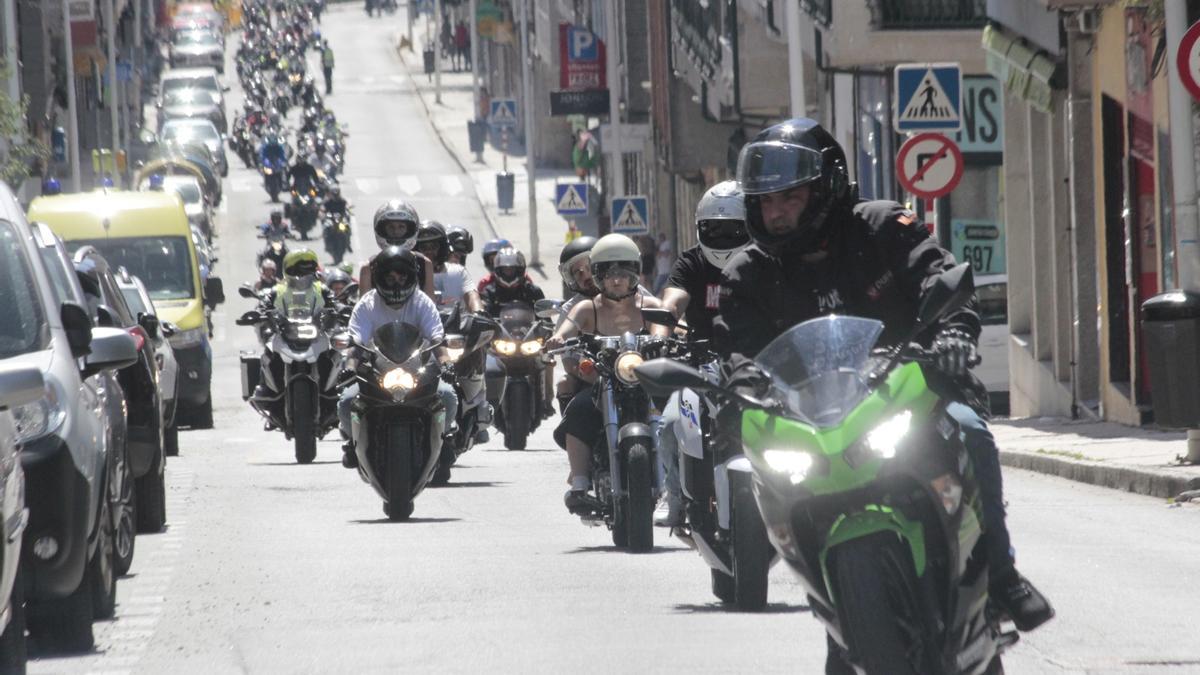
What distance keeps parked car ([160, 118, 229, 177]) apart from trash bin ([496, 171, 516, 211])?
1035 cm

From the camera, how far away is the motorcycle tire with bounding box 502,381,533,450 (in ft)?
74.0

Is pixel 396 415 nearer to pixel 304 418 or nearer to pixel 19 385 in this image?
pixel 304 418

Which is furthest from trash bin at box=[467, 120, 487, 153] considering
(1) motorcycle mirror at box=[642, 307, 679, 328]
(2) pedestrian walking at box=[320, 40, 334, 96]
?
(1) motorcycle mirror at box=[642, 307, 679, 328]

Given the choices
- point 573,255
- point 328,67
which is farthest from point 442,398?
point 328,67

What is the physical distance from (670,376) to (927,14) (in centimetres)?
2468

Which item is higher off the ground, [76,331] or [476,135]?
[476,135]

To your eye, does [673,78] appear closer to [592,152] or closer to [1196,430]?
[592,152]

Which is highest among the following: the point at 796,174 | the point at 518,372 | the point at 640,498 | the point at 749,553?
the point at 796,174

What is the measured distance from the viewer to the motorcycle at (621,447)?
12836 mm

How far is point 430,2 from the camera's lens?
128875 mm

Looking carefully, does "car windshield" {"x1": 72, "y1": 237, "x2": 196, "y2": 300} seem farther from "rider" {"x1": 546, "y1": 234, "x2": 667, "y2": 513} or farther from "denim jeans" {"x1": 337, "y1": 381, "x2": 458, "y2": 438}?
"rider" {"x1": 546, "y1": 234, "x2": 667, "y2": 513}

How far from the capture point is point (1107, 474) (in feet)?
58.4

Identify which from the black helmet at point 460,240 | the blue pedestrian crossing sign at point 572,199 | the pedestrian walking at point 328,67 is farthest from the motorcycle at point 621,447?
the pedestrian walking at point 328,67

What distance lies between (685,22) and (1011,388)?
23.2 metres
